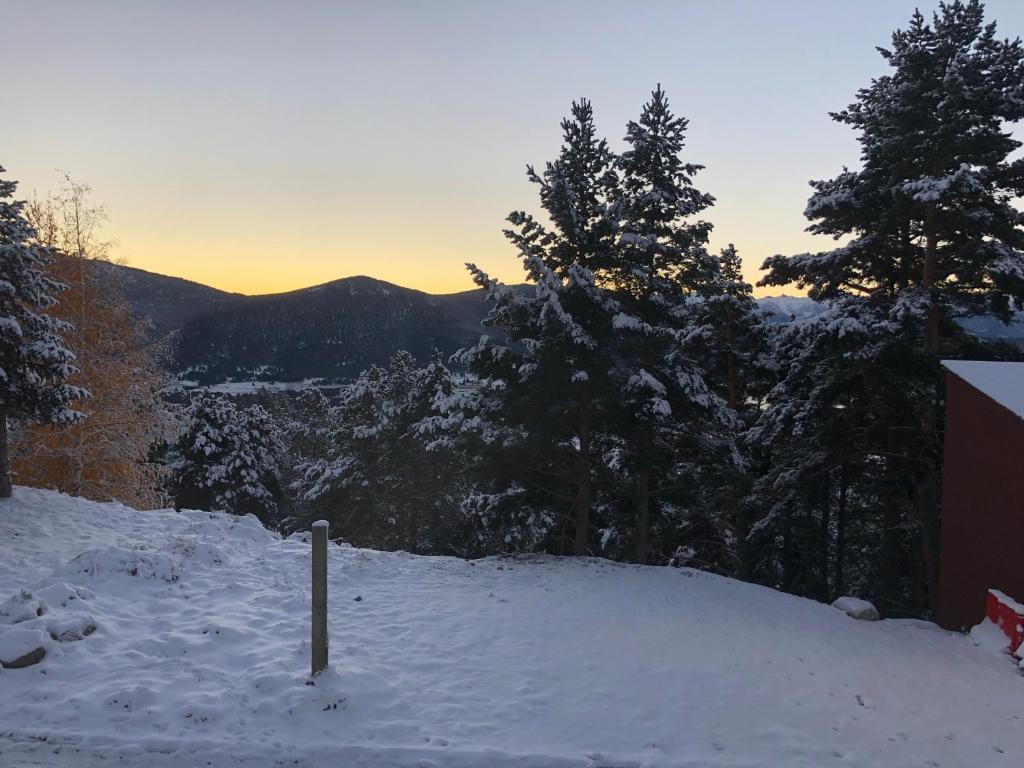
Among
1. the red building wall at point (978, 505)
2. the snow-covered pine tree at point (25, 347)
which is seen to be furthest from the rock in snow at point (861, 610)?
the snow-covered pine tree at point (25, 347)

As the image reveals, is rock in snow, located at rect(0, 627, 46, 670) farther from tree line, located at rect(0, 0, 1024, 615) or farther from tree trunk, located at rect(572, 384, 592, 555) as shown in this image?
tree trunk, located at rect(572, 384, 592, 555)

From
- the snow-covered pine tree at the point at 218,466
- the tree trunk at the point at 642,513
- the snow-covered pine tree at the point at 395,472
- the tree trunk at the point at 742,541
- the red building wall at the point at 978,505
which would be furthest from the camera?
the snow-covered pine tree at the point at 218,466

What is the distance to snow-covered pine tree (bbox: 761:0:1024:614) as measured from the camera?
1363cm

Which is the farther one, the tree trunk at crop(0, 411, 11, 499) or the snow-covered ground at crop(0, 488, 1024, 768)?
the tree trunk at crop(0, 411, 11, 499)

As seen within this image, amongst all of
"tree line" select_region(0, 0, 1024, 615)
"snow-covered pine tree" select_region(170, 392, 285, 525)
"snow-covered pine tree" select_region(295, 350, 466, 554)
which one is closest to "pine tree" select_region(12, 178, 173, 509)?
"tree line" select_region(0, 0, 1024, 615)

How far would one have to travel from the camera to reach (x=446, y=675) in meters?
7.19

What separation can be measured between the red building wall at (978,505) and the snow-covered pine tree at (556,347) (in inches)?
286

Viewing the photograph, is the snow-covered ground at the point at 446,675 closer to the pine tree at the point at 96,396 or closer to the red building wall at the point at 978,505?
the red building wall at the point at 978,505

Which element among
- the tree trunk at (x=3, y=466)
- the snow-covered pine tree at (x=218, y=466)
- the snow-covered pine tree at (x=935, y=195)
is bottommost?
the snow-covered pine tree at (x=218, y=466)

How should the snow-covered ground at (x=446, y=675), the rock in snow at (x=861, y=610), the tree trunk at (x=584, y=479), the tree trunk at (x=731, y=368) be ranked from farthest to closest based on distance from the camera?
the tree trunk at (x=731, y=368) < the tree trunk at (x=584, y=479) < the rock in snow at (x=861, y=610) < the snow-covered ground at (x=446, y=675)

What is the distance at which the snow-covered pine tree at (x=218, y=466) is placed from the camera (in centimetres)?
3531

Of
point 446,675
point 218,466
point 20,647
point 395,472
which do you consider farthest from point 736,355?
point 218,466

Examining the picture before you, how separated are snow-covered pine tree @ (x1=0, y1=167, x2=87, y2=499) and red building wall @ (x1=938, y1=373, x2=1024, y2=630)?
754 inches

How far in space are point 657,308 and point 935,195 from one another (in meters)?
6.42
